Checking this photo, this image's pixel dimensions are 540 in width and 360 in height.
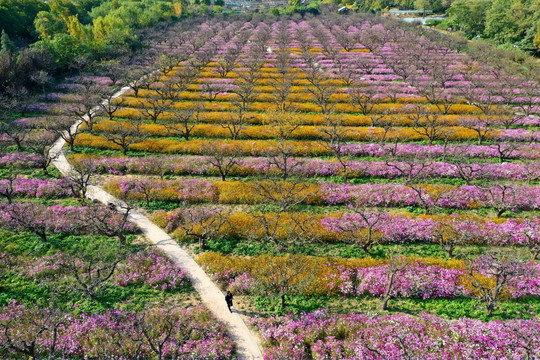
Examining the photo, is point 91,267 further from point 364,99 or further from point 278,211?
point 364,99

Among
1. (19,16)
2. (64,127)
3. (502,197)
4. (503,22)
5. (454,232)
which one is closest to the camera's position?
(454,232)

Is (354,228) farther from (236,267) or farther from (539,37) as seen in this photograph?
(539,37)

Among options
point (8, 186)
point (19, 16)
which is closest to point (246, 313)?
point (8, 186)

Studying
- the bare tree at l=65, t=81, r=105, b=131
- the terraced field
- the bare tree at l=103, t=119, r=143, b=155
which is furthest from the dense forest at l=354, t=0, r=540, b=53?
the bare tree at l=65, t=81, r=105, b=131

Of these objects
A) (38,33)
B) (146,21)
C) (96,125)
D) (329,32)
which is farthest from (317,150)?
(146,21)

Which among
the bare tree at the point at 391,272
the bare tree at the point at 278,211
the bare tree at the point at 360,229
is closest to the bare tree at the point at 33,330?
the bare tree at the point at 278,211

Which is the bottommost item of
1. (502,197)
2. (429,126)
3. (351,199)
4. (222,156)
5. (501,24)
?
(351,199)

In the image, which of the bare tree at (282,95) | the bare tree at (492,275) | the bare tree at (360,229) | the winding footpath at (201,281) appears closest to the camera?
the winding footpath at (201,281)

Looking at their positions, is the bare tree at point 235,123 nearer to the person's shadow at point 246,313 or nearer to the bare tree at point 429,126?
the bare tree at point 429,126
